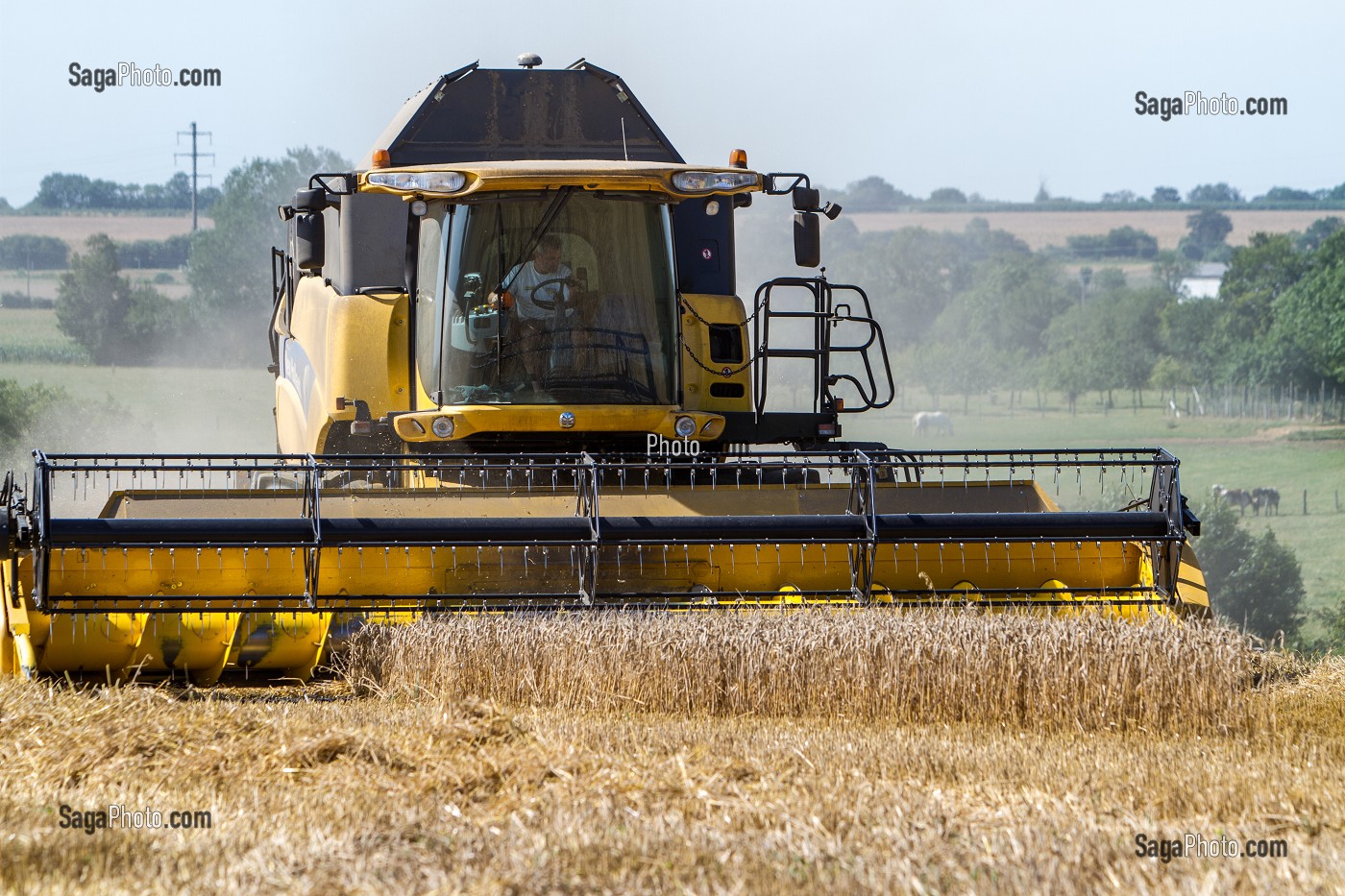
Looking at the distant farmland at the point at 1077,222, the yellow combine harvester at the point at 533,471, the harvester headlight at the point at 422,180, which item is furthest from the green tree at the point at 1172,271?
the harvester headlight at the point at 422,180

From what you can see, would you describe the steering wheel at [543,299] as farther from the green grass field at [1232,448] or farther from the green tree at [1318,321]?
the green tree at [1318,321]

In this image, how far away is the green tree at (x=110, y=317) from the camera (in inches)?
1813

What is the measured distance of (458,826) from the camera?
13.6 ft

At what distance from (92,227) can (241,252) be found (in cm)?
1861

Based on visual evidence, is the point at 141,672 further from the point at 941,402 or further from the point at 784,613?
the point at 941,402

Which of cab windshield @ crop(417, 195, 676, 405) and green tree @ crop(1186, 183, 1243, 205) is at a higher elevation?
green tree @ crop(1186, 183, 1243, 205)

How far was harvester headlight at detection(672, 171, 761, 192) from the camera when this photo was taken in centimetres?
720

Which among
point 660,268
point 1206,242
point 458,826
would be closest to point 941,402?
point 1206,242

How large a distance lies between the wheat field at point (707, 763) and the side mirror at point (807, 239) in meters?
2.54

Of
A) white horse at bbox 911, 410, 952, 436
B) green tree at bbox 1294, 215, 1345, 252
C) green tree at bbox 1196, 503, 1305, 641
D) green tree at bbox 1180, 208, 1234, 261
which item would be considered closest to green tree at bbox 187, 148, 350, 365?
white horse at bbox 911, 410, 952, 436

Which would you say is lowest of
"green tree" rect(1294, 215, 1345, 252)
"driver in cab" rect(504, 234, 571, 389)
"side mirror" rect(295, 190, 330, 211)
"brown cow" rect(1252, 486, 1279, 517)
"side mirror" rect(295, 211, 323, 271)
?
"brown cow" rect(1252, 486, 1279, 517)

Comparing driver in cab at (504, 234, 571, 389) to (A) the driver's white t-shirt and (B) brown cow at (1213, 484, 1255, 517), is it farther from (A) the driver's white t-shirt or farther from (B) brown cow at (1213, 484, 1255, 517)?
(B) brown cow at (1213, 484, 1255, 517)

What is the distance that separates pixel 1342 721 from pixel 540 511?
333 cm

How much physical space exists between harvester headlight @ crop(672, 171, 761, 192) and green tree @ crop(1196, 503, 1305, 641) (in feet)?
97.0
